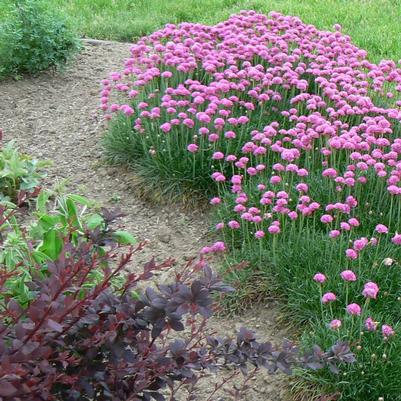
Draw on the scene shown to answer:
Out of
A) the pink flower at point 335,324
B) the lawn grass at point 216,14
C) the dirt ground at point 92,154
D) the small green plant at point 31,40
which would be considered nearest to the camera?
the pink flower at point 335,324

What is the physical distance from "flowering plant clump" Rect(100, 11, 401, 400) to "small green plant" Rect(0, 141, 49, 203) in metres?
0.68

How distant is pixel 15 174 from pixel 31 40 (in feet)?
7.63

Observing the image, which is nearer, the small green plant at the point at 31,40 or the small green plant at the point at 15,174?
the small green plant at the point at 15,174

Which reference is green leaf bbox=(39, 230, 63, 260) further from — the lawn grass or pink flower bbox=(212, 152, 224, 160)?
the lawn grass

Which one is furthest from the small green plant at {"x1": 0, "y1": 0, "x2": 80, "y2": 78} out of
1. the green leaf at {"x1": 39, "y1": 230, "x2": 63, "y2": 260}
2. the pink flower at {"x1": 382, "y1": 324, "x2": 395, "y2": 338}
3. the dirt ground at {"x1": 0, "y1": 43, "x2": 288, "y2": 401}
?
the pink flower at {"x1": 382, "y1": 324, "x2": 395, "y2": 338}

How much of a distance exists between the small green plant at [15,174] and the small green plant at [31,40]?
76.7 inches

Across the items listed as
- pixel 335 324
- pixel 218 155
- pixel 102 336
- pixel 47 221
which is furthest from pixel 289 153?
pixel 102 336

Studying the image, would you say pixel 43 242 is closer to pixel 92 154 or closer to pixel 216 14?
pixel 92 154

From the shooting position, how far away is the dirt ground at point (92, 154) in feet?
12.4

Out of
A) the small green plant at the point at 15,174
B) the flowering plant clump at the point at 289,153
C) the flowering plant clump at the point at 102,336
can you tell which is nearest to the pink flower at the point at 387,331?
the flowering plant clump at the point at 289,153

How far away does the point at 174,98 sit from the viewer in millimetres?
5355

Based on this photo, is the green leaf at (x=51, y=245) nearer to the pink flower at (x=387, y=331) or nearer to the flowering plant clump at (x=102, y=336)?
the flowering plant clump at (x=102, y=336)

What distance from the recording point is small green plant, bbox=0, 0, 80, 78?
262 inches

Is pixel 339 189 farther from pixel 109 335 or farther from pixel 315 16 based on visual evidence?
pixel 315 16
